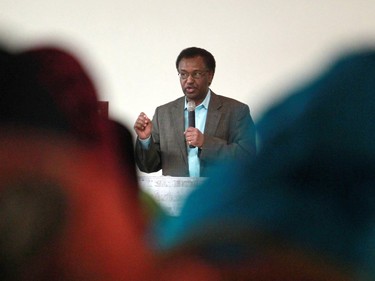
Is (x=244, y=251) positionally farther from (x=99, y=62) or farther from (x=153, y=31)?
(x=153, y=31)

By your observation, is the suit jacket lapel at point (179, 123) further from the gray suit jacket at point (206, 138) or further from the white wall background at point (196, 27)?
the white wall background at point (196, 27)

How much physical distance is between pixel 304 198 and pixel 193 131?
0.32 ft

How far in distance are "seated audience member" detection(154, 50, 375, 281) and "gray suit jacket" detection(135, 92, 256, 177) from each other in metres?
0.01

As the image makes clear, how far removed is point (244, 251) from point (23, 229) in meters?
0.07

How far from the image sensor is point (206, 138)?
261mm

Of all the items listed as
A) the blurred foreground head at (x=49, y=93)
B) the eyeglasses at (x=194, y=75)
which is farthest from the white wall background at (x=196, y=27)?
the blurred foreground head at (x=49, y=93)

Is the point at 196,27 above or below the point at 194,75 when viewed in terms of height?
above

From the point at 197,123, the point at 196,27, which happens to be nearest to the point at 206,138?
the point at 197,123

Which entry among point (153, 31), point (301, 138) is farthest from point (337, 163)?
point (153, 31)

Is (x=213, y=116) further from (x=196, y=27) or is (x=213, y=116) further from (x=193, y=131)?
(x=196, y=27)

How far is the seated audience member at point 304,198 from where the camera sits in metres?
0.18

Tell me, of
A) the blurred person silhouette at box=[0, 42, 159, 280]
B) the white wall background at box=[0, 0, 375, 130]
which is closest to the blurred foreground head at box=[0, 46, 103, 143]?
the blurred person silhouette at box=[0, 42, 159, 280]

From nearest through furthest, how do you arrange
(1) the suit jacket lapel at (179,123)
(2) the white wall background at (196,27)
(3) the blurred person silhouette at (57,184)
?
(3) the blurred person silhouette at (57,184) < (1) the suit jacket lapel at (179,123) < (2) the white wall background at (196,27)

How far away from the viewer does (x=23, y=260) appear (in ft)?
0.58
